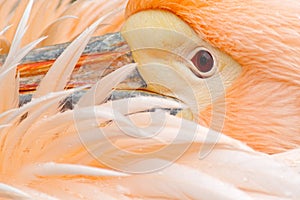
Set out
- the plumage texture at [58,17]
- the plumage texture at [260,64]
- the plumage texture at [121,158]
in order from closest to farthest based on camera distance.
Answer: the plumage texture at [121,158] < the plumage texture at [260,64] < the plumage texture at [58,17]

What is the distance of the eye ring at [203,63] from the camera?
1.38 meters

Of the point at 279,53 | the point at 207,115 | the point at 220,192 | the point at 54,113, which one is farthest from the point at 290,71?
the point at 54,113

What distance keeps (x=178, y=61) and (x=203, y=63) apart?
0.17 ft

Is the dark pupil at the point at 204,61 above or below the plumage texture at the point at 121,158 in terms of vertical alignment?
above

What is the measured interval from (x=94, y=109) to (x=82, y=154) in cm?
8

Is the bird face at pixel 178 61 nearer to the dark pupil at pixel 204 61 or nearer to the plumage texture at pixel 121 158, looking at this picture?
the dark pupil at pixel 204 61

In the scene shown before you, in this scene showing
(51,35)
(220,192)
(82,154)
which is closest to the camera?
(220,192)

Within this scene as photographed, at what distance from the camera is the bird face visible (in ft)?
4.48

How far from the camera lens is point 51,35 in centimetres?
167

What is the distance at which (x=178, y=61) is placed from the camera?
141 centimetres

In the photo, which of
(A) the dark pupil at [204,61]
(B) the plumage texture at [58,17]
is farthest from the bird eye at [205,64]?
(B) the plumage texture at [58,17]

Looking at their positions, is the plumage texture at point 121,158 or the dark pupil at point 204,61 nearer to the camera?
the plumage texture at point 121,158

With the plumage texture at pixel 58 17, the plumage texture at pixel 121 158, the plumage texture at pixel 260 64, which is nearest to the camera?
the plumage texture at pixel 121 158

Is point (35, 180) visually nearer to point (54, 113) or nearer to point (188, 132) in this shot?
point (54, 113)
